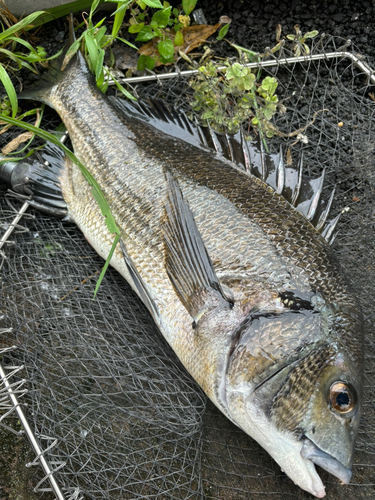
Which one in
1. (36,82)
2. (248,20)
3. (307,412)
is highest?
(248,20)

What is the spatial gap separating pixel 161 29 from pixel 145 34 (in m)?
0.14

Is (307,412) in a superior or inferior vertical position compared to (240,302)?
inferior

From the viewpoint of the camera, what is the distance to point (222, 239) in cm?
212

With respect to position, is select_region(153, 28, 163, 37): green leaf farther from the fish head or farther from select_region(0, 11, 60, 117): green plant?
the fish head

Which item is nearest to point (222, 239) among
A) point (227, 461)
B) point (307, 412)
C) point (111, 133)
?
point (307, 412)

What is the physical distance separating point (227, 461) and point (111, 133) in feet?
6.63

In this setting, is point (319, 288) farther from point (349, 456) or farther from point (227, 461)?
point (227, 461)

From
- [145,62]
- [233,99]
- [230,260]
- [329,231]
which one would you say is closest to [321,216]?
[329,231]

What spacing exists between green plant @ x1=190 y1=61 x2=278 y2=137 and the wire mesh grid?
0.41 metres

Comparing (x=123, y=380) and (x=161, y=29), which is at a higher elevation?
(x=161, y=29)

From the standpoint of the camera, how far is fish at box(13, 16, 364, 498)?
1.74 meters

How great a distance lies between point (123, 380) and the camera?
2379 mm

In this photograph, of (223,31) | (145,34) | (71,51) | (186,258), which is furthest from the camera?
(223,31)

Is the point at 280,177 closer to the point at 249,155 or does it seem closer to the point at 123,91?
the point at 249,155
